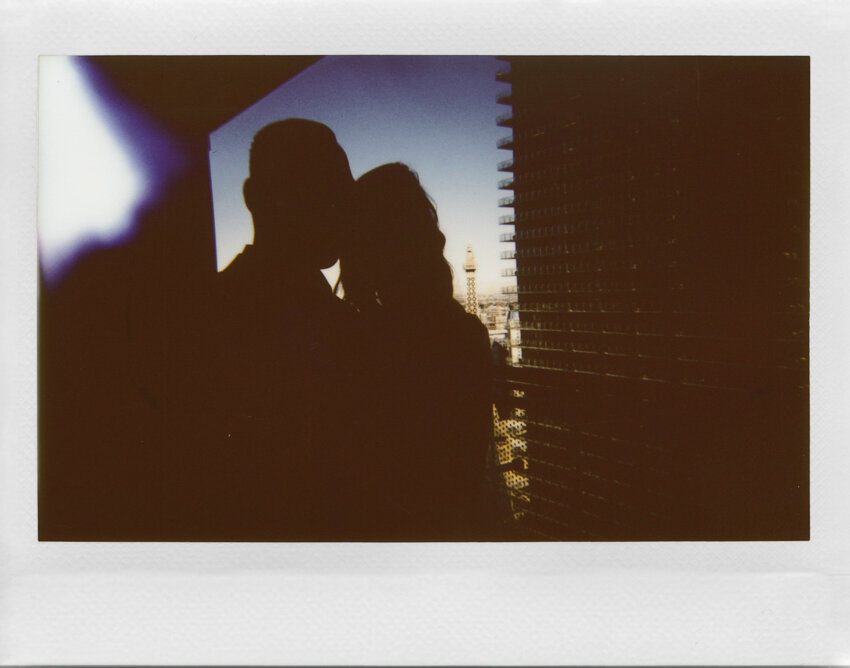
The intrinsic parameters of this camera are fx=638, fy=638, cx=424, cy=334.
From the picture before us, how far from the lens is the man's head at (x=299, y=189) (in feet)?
6.32

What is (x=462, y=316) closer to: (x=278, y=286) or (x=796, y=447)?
(x=278, y=286)

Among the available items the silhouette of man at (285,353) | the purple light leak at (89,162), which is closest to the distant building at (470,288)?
the silhouette of man at (285,353)

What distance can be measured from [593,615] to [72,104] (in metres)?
2.23

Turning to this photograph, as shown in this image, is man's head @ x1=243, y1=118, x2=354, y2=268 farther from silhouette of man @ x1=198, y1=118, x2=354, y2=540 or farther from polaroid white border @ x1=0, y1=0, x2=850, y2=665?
polaroid white border @ x1=0, y1=0, x2=850, y2=665

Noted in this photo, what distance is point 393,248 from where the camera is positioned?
6.36ft

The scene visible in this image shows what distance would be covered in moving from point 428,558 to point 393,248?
96 cm


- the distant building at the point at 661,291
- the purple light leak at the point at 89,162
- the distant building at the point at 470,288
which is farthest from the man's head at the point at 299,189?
the distant building at the point at 661,291

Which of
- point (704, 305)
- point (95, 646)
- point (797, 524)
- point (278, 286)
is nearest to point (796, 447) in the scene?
point (797, 524)

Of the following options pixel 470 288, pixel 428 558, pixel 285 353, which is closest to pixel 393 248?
pixel 470 288

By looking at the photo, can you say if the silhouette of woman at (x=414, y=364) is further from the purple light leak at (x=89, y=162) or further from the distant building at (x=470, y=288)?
the purple light leak at (x=89, y=162)

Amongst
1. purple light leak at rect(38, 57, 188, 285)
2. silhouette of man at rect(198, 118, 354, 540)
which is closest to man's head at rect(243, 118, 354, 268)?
silhouette of man at rect(198, 118, 354, 540)

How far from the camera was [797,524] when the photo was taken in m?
1.96

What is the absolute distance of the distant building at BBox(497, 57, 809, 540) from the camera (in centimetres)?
192

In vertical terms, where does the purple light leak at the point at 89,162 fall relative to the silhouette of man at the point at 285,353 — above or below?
above
